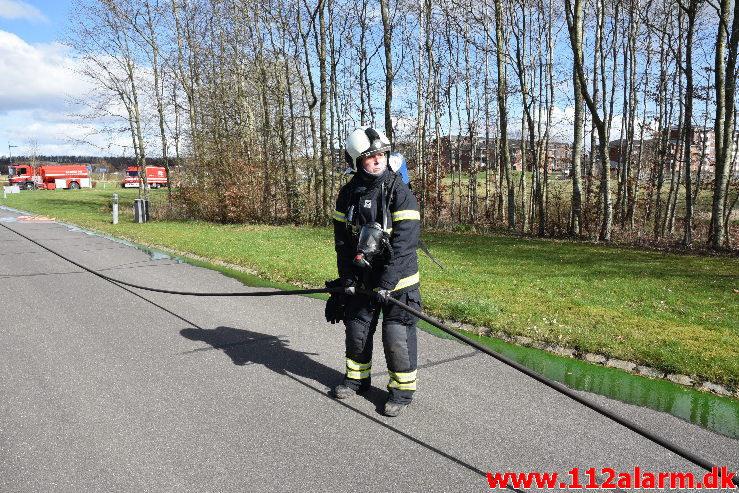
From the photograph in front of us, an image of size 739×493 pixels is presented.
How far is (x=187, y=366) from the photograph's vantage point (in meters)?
4.75

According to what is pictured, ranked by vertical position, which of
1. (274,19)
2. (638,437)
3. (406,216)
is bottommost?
(638,437)

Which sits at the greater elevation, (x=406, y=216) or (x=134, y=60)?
(x=134, y=60)

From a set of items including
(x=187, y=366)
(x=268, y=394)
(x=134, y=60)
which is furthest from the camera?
(x=134, y=60)

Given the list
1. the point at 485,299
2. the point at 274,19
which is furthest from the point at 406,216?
the point at 274,19

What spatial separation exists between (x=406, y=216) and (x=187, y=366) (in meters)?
2.61

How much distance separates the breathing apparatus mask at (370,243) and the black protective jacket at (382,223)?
0.26 ft

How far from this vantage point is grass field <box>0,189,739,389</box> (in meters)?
5.07

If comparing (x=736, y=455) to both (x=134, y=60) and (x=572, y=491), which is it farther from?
(x=134, y=60)

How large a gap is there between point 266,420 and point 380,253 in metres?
1.46

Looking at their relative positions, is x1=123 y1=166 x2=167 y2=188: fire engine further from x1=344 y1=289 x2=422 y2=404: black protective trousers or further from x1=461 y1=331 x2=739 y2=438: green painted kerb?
x1=461 y1=331 x2=739 y2=438: green painted kerb

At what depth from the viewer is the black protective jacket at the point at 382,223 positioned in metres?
3.72

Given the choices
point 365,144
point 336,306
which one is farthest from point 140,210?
point 365,144

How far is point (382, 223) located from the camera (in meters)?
3.74

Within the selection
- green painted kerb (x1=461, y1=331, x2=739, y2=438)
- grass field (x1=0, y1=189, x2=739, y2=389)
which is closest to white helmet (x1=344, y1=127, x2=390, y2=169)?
green painted kerb (x1=461, y1=331, x2=739, y2=438)
